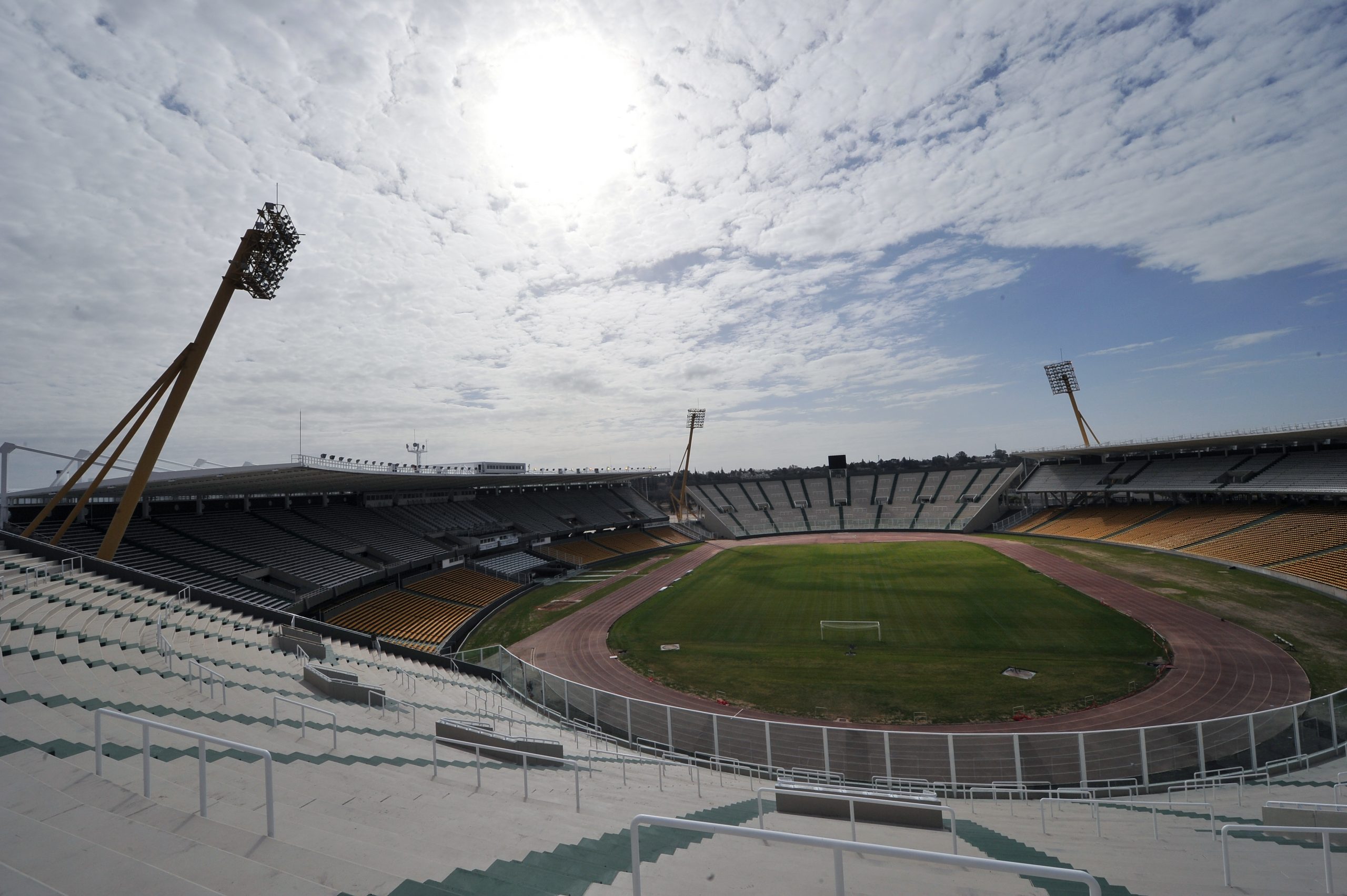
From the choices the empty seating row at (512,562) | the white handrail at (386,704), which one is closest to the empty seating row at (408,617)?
the empty seating row at (512,562)

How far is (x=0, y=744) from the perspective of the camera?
5.72 metres

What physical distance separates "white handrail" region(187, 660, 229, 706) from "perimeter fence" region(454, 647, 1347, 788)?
904cm

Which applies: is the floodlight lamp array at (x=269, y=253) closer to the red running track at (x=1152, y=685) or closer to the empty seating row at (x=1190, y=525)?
the red running track at (x=1152, y=685)

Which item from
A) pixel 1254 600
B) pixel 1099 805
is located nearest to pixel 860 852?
pixel 1099 805

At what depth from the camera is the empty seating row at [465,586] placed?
3503cm

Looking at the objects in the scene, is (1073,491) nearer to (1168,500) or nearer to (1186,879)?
(1168,500)

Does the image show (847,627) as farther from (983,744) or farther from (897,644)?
(983,744)

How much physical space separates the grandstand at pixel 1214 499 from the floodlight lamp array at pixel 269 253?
50878mm

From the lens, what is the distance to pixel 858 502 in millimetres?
77250

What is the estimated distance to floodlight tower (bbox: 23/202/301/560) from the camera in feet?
66.4

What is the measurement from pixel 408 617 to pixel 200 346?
1609cm

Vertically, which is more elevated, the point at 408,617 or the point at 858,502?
the point at 858,502

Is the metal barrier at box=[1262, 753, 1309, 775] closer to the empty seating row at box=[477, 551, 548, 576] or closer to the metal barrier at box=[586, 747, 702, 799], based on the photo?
the metal barrier at box=[586, 747, 702, 799]

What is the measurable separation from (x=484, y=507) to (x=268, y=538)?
74.0ft
